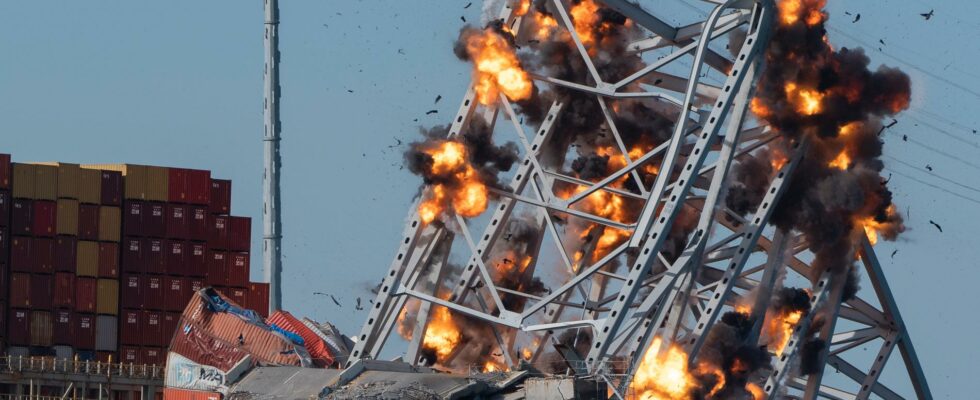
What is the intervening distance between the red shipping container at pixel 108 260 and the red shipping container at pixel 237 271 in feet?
22.4

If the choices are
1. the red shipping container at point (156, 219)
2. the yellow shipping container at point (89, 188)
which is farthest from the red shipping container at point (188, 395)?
the red shipping container at point (156, 219)

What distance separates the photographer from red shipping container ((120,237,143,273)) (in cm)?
14062

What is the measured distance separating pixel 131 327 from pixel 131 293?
2.01 meters

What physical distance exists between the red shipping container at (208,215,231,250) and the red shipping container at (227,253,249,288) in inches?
35.5

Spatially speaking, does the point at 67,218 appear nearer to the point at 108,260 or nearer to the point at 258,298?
the point at 108,260

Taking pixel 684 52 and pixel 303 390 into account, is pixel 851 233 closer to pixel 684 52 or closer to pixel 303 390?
pixel 684 52

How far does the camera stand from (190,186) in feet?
468

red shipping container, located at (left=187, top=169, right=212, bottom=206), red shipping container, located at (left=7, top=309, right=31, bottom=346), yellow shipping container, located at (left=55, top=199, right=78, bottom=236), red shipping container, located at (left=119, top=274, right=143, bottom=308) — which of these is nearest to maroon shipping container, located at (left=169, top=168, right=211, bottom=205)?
red shipping container, located at (left=187, top=169, right=212, bottom=206)

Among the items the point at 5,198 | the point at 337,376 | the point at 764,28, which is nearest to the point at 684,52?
the point at 764,28

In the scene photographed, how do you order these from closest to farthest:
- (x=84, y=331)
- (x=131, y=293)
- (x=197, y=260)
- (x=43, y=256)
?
1. (x=43, y=256)
2. (x=84, y=331)
3. (x=131, y=293)
4. (x=197, y=260)

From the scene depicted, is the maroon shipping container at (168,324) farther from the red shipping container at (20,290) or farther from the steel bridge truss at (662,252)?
the steel bridge truss at (662,252)

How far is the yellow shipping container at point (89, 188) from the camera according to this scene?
140 m

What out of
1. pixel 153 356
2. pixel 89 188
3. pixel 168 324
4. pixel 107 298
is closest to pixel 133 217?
pixel 89 188

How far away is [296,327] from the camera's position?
107 metres
